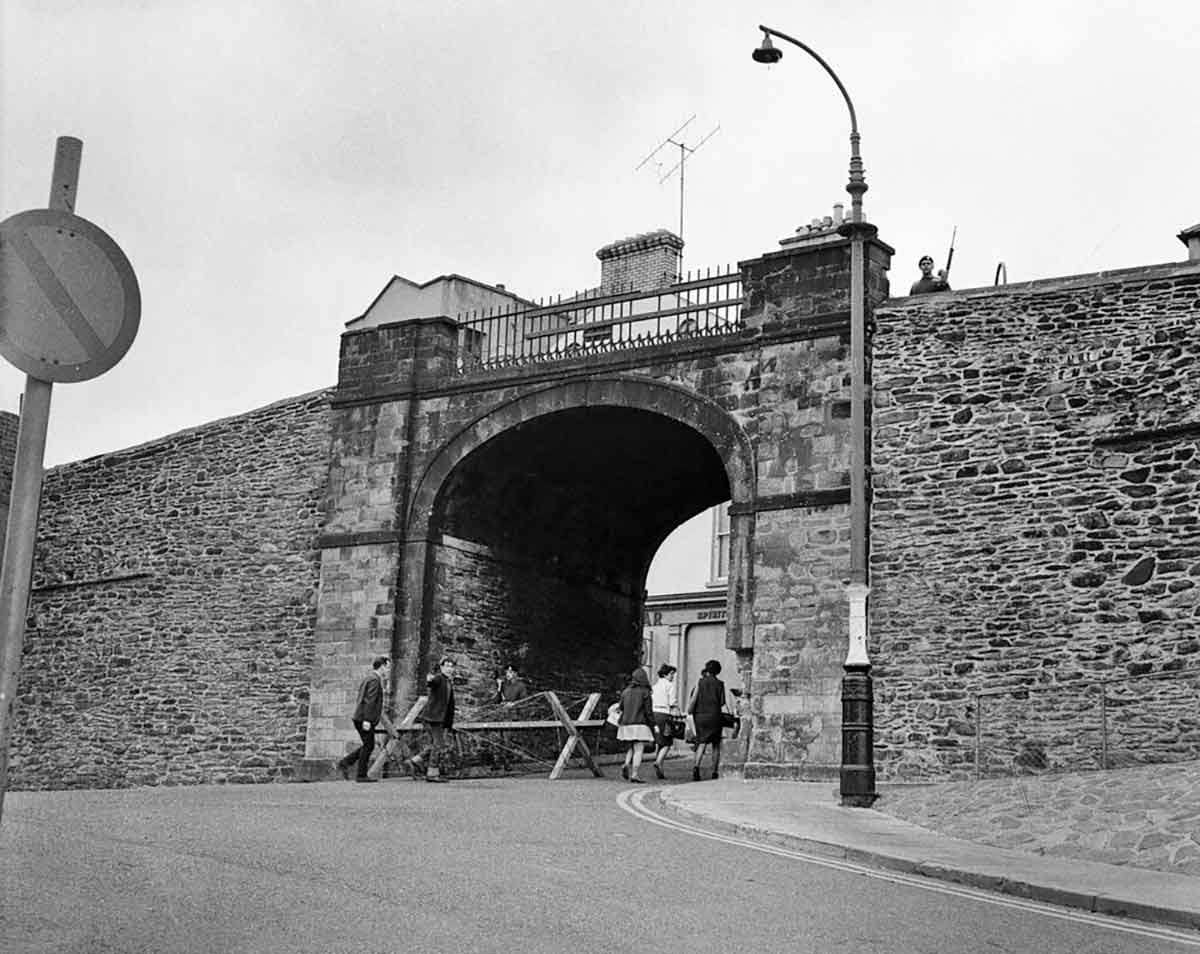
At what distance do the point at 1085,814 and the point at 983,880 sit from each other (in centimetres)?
281

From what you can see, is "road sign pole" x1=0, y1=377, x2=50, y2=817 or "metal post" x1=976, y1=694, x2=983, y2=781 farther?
"metal post" x1=976, y1=694, x2=983, y2=781

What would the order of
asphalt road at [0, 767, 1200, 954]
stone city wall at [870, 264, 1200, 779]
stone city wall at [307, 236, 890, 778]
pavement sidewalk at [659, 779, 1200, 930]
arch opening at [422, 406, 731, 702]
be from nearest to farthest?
asphalt road at [0, 767, 1200, 954], pavement sidewalk at [659, 779, 1200, 930], stone city wall at [870, 264, 1200, 779], stone city wall at [307, 236, 890, 778], arch opening at [422, 406, 731, 702]

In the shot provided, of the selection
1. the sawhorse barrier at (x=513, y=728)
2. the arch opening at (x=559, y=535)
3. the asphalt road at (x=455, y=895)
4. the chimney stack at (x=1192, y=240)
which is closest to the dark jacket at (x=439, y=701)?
the sawhorse barrier at (x=513, y=728)

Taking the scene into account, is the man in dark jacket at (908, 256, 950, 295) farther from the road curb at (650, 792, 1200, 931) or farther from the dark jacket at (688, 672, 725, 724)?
the road curb at (650, 792, 1200, 931)

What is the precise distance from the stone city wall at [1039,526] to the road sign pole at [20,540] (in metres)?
12.8

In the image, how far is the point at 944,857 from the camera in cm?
1067

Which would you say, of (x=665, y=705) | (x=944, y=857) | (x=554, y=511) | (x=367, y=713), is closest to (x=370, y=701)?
(x=367, y=713)

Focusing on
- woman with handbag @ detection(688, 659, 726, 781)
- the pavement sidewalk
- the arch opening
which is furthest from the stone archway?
the pavement sidewalk

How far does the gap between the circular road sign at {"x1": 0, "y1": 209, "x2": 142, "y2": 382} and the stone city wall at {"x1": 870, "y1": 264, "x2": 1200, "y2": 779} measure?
12782 millimetres

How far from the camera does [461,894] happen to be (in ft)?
27.6

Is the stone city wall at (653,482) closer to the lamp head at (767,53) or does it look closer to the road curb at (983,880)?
the lamp head at (767,53)

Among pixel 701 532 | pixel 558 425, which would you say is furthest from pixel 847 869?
pixel 701 532

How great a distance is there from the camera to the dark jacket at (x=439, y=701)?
19.0m

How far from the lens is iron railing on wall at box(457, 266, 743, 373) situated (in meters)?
21.1
